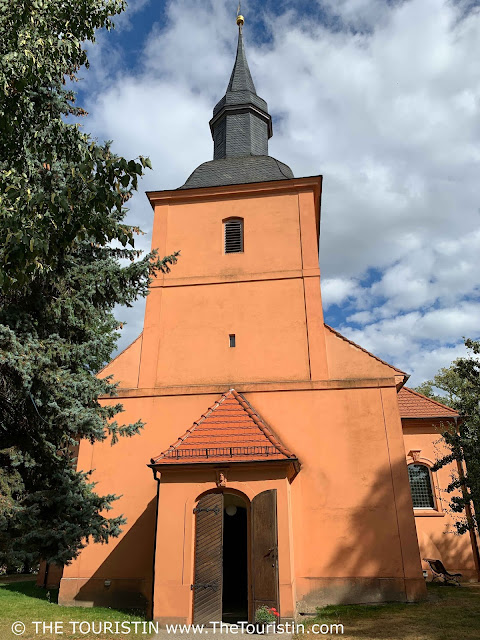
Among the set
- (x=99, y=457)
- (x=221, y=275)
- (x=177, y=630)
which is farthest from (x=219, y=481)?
(x=221, y=275)

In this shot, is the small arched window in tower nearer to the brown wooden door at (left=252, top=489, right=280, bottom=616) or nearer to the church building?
the church building

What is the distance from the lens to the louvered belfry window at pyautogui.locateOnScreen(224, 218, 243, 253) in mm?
14883

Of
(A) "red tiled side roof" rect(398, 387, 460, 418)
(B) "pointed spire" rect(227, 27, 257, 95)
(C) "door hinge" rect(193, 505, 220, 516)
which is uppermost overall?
(B) "pointed spire" rect(227, 27, 257, 95)

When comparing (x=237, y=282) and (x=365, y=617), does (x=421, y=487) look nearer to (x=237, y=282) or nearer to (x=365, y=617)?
(x=365, y=617)

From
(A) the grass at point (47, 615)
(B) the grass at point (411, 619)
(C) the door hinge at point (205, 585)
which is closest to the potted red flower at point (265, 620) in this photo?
(B) the grass at point (411, 619)

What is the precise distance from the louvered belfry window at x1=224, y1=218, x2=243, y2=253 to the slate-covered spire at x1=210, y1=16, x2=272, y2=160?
2.87 m

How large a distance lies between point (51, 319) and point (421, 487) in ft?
43.5

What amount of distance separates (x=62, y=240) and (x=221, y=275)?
9.02 meters

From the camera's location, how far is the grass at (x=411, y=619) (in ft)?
26.4

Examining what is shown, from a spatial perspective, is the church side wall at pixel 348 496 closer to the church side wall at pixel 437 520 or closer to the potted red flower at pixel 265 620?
the potted red flower at pixel 265 620

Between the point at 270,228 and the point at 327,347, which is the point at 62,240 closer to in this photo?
the point at 327,347

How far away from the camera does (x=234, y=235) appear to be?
49.4 ft

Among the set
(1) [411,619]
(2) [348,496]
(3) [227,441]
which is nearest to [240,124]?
(3) [227,441]

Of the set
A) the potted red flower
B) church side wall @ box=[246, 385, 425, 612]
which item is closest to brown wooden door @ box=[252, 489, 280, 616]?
the potted red flower
